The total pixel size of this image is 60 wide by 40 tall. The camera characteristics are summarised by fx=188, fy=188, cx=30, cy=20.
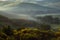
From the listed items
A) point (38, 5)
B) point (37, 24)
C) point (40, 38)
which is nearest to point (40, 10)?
point (38, 5)

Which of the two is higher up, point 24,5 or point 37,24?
point 24,5

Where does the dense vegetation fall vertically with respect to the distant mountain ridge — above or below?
below

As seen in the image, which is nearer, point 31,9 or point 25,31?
point 25,31

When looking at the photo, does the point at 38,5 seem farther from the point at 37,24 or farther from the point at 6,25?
the point at 6,25

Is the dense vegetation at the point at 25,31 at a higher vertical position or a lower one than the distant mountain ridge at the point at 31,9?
lower

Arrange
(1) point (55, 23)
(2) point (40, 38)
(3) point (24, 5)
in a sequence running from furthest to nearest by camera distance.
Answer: (3) point (24, 5), (1) point (55, 23), (2) point (40, 38)

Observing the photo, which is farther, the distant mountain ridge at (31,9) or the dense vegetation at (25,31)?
the distant mountain ridge at (31,9)

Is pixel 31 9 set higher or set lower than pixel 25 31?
higher

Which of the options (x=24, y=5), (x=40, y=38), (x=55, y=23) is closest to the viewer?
(x=40, y=38)

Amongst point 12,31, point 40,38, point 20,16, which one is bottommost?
point 40,38

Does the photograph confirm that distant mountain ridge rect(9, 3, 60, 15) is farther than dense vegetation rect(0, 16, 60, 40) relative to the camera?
Yes

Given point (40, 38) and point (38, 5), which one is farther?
point (38, 5)
